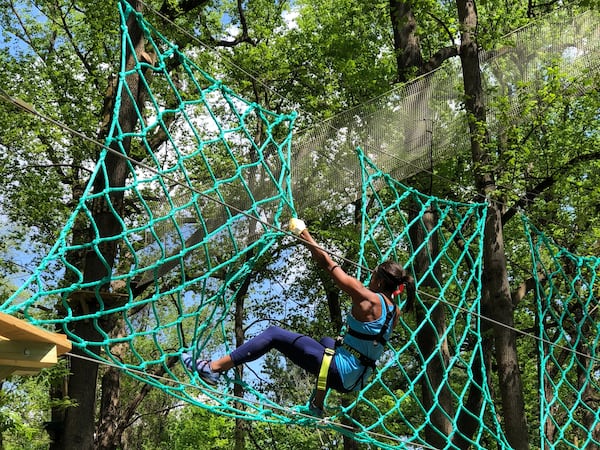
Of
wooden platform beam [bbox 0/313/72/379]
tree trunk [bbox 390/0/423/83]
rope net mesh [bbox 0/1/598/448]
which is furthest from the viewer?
tree trunk [bbox 390/0/423/83]

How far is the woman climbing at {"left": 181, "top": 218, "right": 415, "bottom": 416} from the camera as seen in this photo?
287 cm

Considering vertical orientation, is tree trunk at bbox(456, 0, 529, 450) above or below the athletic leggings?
above

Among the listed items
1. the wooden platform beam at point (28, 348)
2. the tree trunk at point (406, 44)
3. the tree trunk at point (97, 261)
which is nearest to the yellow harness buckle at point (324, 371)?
the wooden platform beam at point (28, 348)

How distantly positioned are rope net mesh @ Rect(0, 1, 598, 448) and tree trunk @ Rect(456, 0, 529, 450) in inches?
6.7

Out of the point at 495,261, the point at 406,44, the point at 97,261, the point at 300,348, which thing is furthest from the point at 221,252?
the point at 406,44

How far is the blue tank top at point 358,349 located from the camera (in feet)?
9.43

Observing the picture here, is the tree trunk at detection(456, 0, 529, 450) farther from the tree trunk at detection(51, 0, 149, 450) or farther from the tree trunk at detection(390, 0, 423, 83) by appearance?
the tree trunk at detection(51, 0, 149, 450)

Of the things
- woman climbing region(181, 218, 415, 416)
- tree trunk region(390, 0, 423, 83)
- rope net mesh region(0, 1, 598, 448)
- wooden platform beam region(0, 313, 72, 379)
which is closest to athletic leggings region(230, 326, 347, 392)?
woman climbing region(181, 218, 415, 416)

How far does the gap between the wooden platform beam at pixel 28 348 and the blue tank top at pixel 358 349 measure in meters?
1.22

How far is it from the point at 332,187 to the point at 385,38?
5.48 m

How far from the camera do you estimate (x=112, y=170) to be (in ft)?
16.0

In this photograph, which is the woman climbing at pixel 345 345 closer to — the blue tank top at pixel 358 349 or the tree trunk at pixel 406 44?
the blue tank top at pixel 358 349

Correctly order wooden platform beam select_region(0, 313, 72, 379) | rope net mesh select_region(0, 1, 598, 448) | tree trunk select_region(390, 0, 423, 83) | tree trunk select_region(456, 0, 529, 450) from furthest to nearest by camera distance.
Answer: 1. tree trunk select_region(390, 0, 423, 83)
2. tree trunk select_region(456, 0, 529, 450)
3. rope net mesh select_region(0, 1, 598, 448)
4. wooden platform beam select_region(0, 313, 72, 379)

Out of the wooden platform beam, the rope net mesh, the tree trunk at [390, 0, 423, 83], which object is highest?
the tree trunk at [390, 0, 423, 83]
